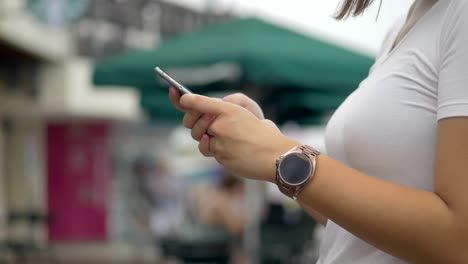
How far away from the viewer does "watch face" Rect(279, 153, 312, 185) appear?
3.56 ft

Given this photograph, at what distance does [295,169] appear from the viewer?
3.56 ft

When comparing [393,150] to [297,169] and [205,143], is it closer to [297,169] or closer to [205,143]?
[297,169]

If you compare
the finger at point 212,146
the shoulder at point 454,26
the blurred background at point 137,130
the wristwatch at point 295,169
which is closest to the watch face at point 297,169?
the wristwatch at point 295,169

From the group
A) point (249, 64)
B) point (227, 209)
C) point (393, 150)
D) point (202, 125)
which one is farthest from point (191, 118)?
point (227, 209)

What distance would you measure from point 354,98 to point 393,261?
0.24 meters

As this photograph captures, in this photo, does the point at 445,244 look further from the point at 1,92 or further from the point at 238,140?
the point at 1,92

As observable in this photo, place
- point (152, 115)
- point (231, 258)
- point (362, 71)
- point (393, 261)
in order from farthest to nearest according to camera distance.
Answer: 1. point (152, 115)
2. point (231, 258)
3. point (362, 71)
4. point (393, 261)

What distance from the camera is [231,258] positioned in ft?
20.5

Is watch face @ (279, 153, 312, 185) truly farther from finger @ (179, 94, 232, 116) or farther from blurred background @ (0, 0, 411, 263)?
blurred background @ (0, 0, 411, 263)

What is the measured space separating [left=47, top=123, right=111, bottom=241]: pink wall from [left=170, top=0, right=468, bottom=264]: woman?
14914 mm

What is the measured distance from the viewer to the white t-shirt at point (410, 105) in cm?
105

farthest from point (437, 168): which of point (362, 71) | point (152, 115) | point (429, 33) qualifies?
point (152, 115)

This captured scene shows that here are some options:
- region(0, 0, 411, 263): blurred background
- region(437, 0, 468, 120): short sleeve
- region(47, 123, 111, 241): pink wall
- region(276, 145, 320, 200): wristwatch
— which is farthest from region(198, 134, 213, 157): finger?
region(47, 123, 111, 241): pink wall

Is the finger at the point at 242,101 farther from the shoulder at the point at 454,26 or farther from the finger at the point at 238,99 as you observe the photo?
the shoulder at the point at 454,26
